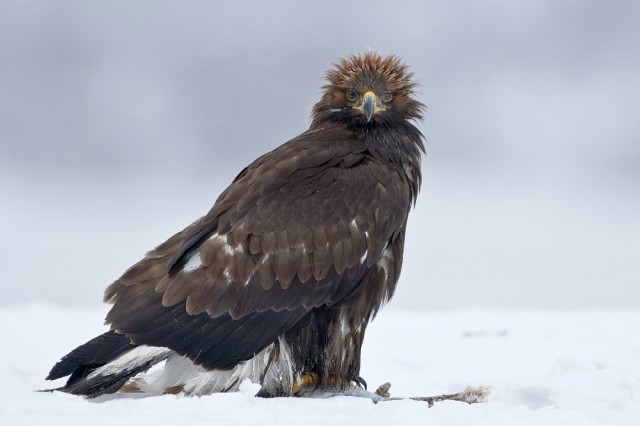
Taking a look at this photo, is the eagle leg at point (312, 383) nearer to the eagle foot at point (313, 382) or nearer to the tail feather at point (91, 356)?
the eagle foot at point (313, 382)

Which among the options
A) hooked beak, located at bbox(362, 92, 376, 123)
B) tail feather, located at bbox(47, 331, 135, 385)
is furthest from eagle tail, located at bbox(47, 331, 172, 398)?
hooked beak, located at bbox(362, 92, 376, 123)

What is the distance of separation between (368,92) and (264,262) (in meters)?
2.30

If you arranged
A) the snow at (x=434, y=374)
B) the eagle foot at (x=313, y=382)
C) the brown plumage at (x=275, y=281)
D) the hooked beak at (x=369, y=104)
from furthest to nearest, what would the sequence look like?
the hooked beak at (x=369, y=104) < the eagle foot at (x=313, y=382) < the brown plumage at (x=275, y=281) < the snow at (x=434, y=374)

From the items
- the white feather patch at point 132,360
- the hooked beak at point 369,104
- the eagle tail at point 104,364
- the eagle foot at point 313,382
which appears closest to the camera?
the eagle tail at point 104,364

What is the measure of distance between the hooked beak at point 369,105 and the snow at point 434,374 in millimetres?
2825

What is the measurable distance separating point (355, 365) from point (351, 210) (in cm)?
140

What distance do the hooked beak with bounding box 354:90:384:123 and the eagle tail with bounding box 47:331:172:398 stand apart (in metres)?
2.97

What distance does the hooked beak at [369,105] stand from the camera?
9.93 meters

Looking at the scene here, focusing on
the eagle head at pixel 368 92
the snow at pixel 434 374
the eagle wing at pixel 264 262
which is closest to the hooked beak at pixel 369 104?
the eagle head at pixel 368 92

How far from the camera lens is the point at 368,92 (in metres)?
10.2

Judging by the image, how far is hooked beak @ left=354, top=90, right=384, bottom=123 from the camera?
9930mm

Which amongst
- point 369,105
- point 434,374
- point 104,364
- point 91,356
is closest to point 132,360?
point 104,364

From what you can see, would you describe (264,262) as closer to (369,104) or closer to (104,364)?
(104,364)

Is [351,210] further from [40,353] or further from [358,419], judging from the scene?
[40,353]
